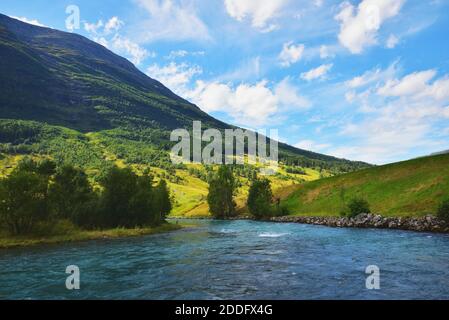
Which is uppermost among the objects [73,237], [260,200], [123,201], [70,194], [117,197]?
[70,194]

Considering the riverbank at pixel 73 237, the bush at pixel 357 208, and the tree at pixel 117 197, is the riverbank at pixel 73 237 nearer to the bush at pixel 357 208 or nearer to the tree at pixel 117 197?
the tree at pixel 117 197

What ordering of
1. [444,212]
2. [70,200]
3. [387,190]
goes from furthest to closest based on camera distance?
[387,190] < [70,200] < [444,212]

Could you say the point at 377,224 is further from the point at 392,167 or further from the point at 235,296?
the point at 235,296

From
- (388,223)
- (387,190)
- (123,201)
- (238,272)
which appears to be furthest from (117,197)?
(387,190)

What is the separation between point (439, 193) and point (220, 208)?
102551 millimetres

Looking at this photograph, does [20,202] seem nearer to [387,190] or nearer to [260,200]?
[260,200]

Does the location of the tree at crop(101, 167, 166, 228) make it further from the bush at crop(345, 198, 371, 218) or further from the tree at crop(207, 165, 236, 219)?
the tree at crop(207, 165, 236, 219)

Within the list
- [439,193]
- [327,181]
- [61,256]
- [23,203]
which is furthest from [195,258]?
[327,181]

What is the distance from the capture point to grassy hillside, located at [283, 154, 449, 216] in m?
89.4

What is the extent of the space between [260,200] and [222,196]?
3142 cm

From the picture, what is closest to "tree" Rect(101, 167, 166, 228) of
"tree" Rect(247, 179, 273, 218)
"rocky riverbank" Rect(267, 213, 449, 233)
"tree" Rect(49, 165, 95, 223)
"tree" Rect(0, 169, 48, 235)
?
"tree" Rect(49, 165, 95, 223)

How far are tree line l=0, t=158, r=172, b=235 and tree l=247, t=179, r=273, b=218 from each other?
5456 centimetres

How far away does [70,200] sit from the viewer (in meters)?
88.0
